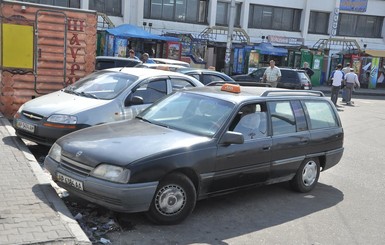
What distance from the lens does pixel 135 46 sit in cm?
2731

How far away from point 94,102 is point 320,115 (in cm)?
372

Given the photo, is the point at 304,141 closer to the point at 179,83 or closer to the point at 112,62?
the point at 179,83

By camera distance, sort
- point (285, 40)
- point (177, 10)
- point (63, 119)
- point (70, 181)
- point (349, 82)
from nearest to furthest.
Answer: point (70, 181)
point (63, 119)
point (349, 82)
point (177, 10)
point (285, 40)

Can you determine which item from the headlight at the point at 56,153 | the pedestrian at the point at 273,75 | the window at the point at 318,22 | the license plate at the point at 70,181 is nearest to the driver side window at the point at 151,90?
the headlight at the point at 56,153

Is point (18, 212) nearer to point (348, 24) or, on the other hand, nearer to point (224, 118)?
point (224, 118)

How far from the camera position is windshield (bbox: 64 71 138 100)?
7942 millimetres

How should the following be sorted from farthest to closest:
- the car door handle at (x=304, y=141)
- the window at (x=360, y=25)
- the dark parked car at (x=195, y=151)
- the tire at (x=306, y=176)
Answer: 1. the window at (x=360, y=25)
2. the tire at (x=306, y=176)
3. the car door handle at (x=304, y=141)
4. the dark parked car at (x=195, y=151)

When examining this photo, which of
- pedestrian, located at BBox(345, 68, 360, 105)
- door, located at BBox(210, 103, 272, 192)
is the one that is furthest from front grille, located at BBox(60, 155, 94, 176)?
pedestrian, located at BBox(345, 68, 360, 105)

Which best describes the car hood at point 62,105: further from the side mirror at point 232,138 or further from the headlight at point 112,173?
the side mirror at point 232,138

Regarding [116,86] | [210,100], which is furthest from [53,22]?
[210,100]

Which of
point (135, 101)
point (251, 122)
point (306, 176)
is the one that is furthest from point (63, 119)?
point (306, 176)

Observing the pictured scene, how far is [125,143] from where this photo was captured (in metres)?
5.02

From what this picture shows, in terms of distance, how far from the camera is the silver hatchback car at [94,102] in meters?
7.17

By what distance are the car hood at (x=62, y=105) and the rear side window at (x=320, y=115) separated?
3.33m
